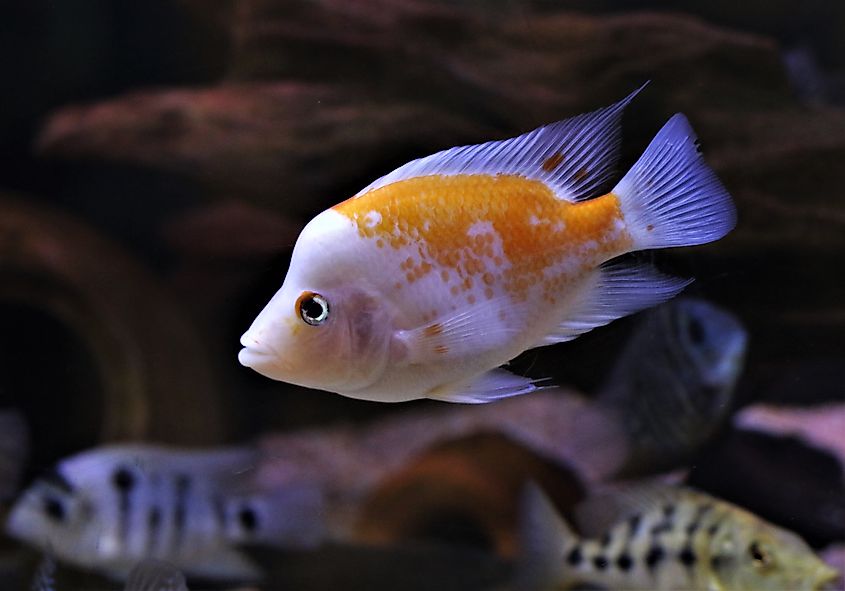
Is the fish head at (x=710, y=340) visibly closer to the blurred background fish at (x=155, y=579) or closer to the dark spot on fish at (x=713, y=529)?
the dark spot on fish at (x=713, y=529)

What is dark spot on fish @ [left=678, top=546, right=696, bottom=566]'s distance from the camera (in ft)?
5.25

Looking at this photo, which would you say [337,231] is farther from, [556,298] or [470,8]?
[470,8]

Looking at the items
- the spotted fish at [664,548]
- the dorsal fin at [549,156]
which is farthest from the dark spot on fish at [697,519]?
the dorsal fin at [549,156]

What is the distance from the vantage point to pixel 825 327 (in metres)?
1.56

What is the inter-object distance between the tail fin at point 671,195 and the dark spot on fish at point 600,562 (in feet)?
4.10

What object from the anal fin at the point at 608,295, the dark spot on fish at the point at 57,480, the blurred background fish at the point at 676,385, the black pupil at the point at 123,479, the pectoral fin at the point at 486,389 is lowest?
the blurred background fish at the point at 676,385

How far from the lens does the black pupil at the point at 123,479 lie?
91.6 inches

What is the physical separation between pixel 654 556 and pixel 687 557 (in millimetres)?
100

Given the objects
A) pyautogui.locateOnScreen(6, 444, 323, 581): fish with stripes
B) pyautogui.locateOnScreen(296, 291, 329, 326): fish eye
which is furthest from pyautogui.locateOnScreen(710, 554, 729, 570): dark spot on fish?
pyautogui.locateOnScreen(6, 444, 323, 581): fish with stripes

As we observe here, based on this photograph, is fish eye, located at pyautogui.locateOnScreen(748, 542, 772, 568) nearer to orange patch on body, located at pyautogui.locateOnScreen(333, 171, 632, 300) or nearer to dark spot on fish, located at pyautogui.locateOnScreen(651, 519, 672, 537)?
dark spot on fish, located at pyautogui.locateOnScreen(651, 519, 672, 537)

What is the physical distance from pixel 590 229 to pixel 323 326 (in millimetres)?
316

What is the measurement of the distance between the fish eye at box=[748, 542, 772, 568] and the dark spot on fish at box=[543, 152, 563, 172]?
3.45ft

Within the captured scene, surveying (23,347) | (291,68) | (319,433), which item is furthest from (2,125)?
(291,68)

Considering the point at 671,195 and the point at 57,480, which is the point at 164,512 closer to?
the point at 57,480
